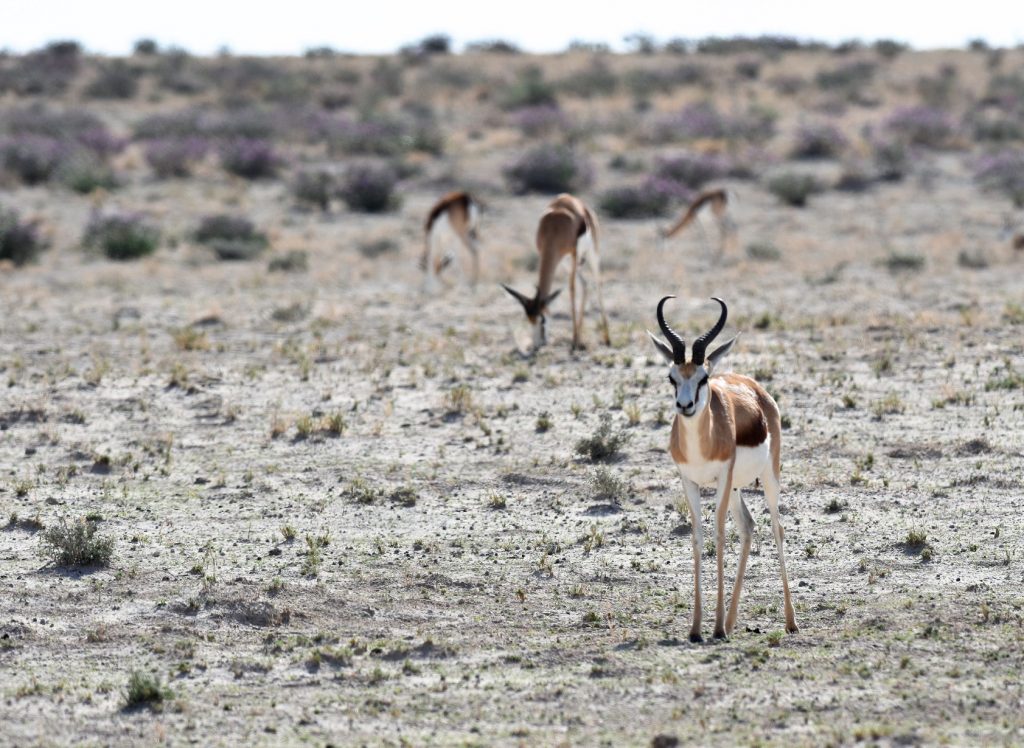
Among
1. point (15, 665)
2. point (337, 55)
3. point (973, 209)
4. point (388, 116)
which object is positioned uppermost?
point (337, 55)

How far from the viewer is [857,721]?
266 inches

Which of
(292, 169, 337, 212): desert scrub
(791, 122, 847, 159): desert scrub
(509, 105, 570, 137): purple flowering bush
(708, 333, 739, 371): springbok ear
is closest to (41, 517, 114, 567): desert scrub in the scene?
(708, 333, 739, 371): springbok ear

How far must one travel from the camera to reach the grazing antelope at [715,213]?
24.5 meters

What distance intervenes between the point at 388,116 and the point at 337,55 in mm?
19280

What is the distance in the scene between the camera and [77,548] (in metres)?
9.35

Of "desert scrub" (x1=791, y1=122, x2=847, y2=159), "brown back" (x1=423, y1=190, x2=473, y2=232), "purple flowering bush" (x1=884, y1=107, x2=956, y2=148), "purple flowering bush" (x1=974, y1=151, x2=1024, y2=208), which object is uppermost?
"purple flowering bush" (x1=884, y1=107, x2=956, y2=148)

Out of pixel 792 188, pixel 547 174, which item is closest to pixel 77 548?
pixel 792 188

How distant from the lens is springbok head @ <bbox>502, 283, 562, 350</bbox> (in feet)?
51.8

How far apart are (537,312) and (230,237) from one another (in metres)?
10.0

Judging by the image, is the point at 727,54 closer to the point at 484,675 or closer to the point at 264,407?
the point at 264,407

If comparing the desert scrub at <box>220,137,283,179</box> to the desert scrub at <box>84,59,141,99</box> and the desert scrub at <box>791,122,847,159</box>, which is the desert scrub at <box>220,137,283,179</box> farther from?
the desert scrub at <box>84,59,141,99</box>

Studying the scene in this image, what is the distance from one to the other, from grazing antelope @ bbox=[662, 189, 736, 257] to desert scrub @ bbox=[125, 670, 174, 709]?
1824 cm

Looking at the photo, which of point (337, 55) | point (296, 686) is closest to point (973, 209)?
point (296, 686)

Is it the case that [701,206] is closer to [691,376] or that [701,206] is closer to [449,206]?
[449,206]
